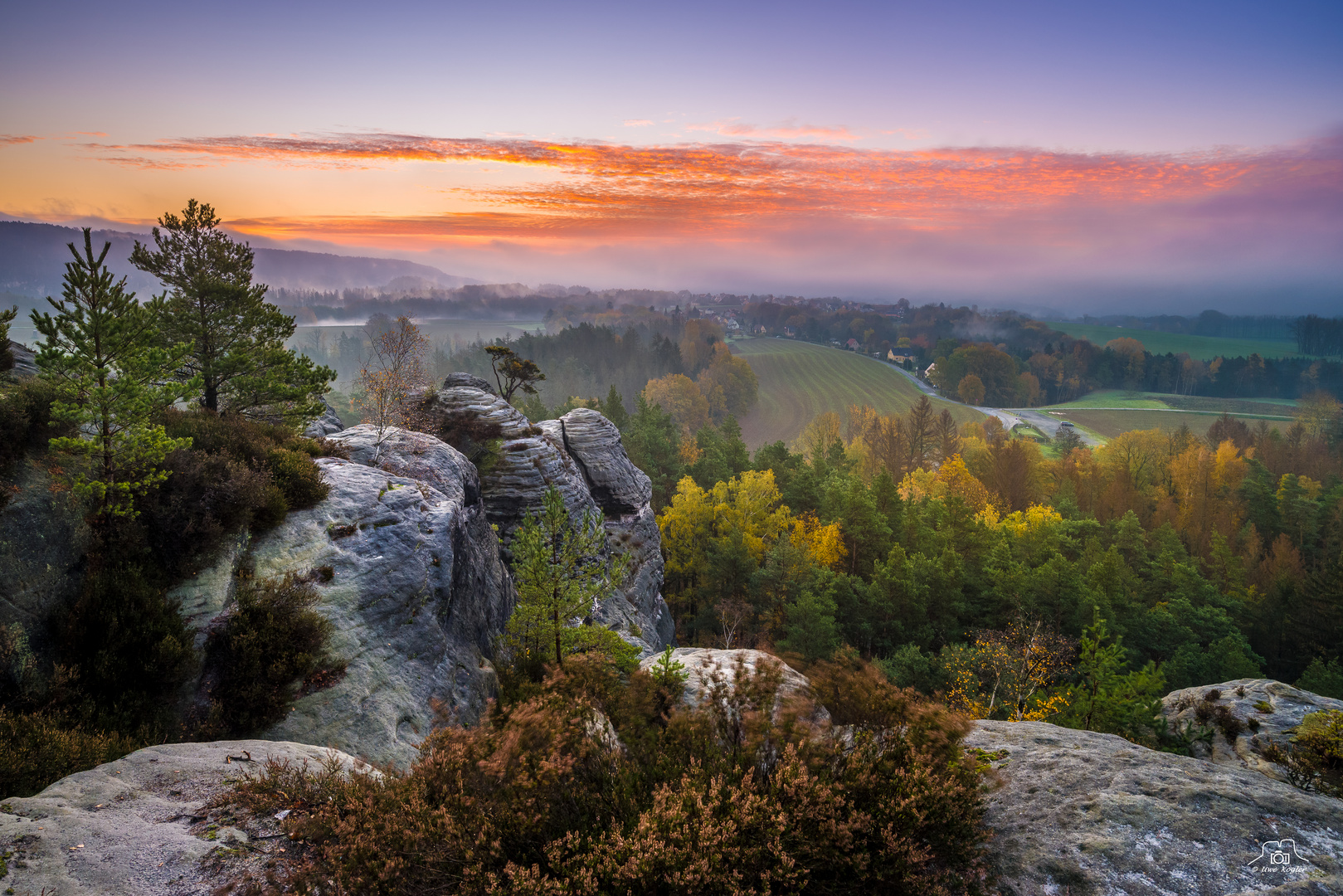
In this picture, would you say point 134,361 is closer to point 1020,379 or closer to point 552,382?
Answer: point 552,382

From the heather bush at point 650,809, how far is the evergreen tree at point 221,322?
604 inches

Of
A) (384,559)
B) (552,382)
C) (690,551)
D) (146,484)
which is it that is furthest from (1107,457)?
(552,382)

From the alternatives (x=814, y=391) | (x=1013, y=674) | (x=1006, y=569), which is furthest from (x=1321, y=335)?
(x=1013, y=674)

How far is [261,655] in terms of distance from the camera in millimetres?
11766

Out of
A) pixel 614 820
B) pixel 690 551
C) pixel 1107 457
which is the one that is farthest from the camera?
pixel 1107 457

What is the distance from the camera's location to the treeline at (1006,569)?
30922 mm

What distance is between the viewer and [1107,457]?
2916 inches

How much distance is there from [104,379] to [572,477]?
18791 mm

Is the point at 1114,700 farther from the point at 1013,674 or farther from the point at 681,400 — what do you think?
the point at 681,400

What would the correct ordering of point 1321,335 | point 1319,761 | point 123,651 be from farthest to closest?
point 1321,335
point 123,651
point 1319,761

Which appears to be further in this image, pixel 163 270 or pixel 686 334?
pixel 686 334

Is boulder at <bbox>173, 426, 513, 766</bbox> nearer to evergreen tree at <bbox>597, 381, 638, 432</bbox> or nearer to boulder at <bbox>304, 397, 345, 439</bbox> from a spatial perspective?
boulder at <bbox>304, 397, 345, 439</bbox>

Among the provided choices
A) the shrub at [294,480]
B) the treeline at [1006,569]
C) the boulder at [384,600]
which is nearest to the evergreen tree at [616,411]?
the treeline at [1006,569]

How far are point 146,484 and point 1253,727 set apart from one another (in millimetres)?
24829
